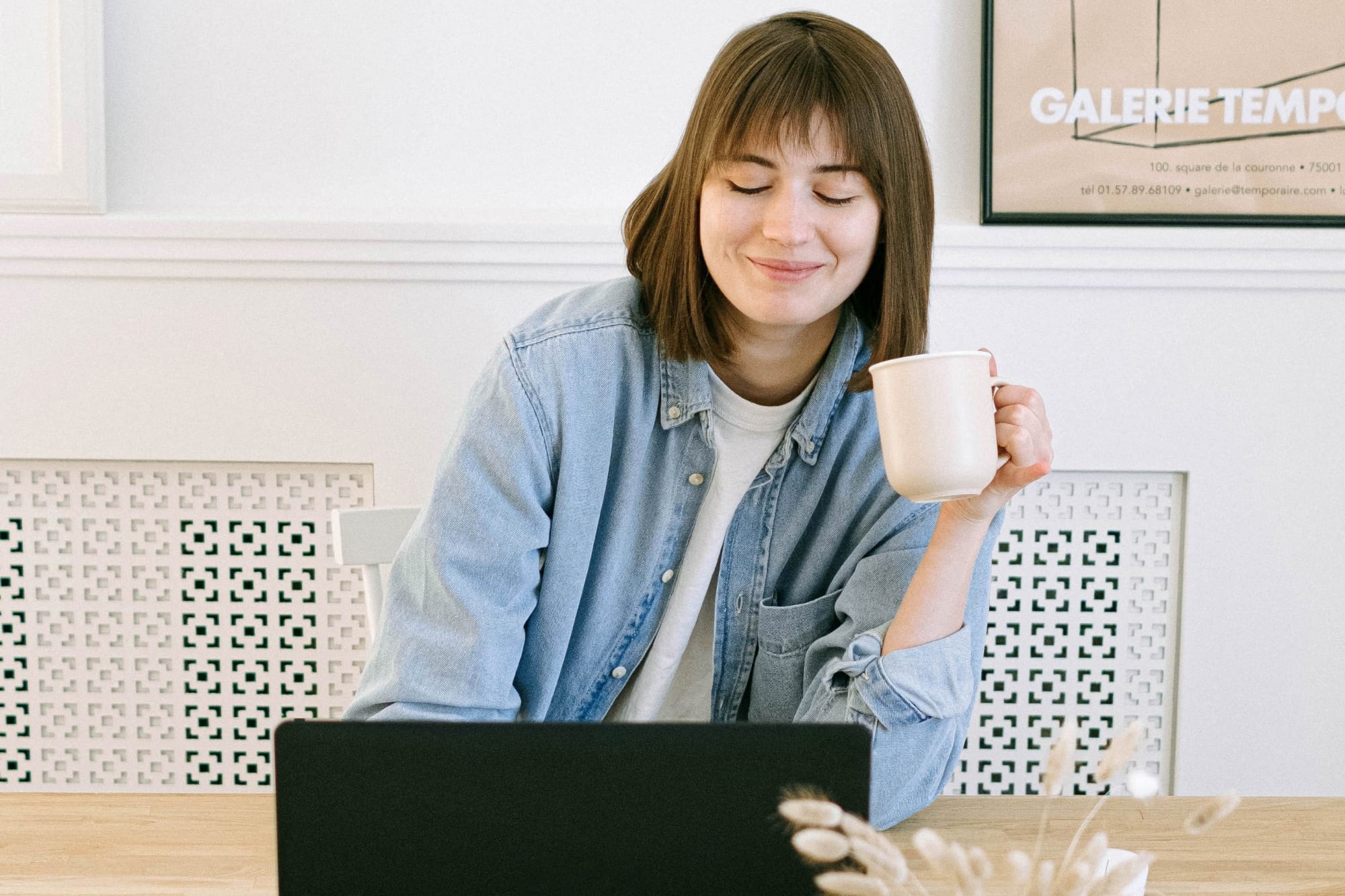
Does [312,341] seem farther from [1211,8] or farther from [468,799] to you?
[1211,8]

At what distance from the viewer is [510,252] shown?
1597mm

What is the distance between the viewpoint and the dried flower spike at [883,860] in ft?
1.25

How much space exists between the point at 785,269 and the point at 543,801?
21.2 inches

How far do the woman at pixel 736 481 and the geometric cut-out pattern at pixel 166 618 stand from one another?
0.73 metres

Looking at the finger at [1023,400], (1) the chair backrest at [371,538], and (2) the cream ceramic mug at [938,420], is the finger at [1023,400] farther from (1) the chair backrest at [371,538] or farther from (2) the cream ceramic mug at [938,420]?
(1) the chair backrest at [371,538]

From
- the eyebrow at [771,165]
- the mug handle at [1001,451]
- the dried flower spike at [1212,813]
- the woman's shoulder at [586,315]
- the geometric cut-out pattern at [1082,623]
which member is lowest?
the geometric cut-out pattern at [1082,623]

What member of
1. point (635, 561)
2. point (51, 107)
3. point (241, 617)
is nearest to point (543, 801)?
point (635, 561)

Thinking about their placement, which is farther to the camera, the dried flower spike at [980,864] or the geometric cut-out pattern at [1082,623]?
the geometric cut-out pattern at [1082,623]

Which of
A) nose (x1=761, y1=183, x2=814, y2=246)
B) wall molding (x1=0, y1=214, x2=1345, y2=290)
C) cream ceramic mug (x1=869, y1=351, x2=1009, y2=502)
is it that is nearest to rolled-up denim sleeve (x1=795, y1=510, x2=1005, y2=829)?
cream ceramic mug (x1=869, y1=351, x2=1009, y2=502)

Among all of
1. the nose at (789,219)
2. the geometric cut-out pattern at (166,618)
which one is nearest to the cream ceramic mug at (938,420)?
the nose at (789,219)

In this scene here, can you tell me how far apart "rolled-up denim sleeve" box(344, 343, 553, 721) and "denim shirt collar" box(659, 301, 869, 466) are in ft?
0.41

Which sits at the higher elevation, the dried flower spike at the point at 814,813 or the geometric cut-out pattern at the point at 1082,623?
the dried flower spike at the point at 814,813

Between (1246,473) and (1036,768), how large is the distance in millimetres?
538

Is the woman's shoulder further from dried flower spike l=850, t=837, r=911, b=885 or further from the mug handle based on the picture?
dried flower spike l=850, t=837, r=911, b=885
